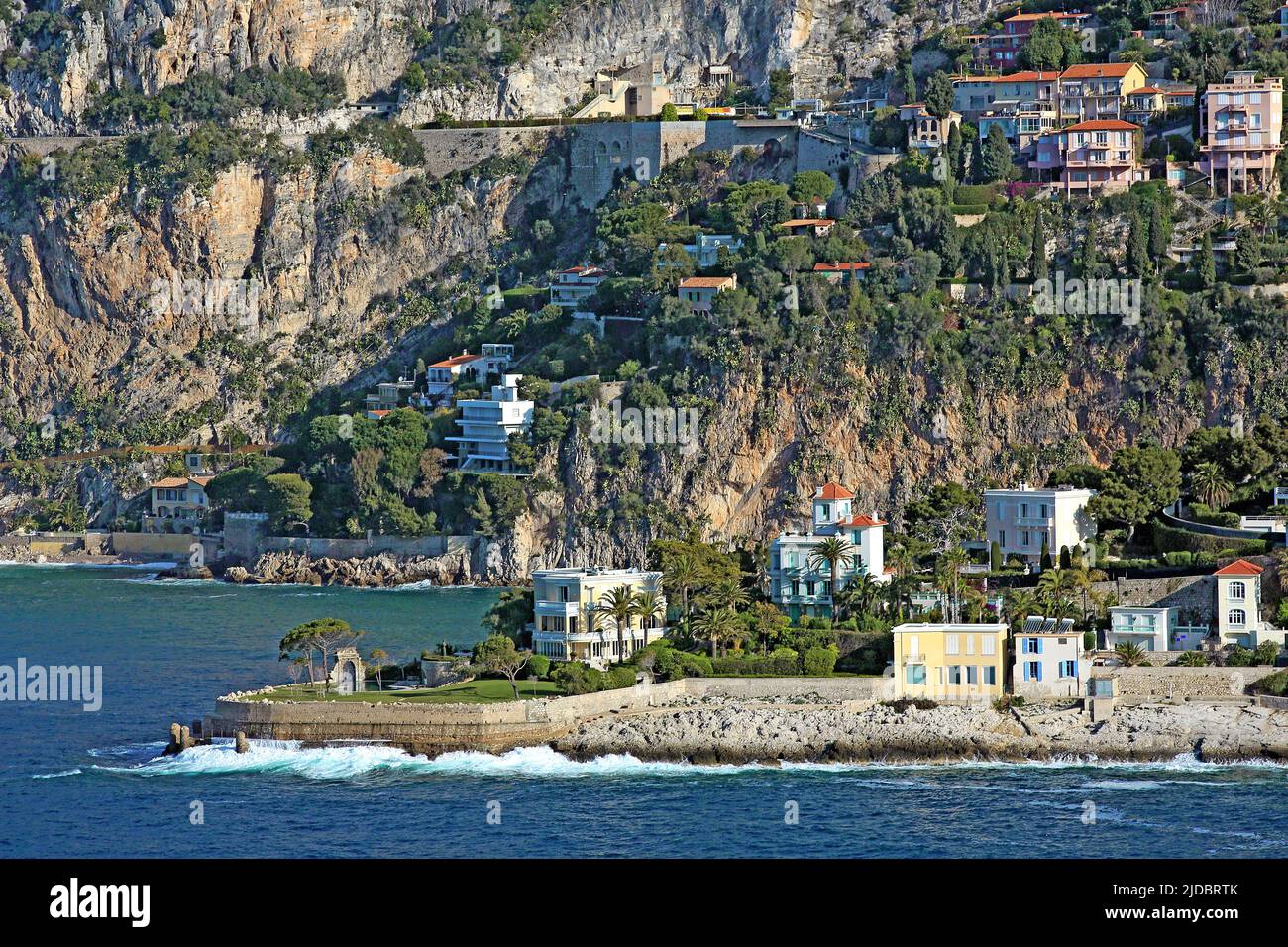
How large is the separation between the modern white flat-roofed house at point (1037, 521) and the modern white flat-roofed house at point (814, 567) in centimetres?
431

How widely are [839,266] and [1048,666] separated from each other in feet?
127

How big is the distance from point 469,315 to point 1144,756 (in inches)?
2226

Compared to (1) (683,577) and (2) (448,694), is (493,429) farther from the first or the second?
(2) (448,694)

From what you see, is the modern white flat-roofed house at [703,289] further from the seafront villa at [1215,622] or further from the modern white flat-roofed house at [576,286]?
the seafront villa at [1215,622]

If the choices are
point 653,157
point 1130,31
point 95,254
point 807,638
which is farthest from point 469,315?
point 807,638

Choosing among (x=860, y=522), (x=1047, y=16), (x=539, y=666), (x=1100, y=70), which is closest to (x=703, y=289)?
(x=1100, y=70)

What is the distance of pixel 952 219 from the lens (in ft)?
275

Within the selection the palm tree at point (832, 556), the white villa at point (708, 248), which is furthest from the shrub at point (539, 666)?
the white villa at point (708, 248)

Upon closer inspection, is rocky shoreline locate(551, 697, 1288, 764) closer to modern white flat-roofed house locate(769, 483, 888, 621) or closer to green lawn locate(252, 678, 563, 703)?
green lawn locate(252, 678, 563, 703)

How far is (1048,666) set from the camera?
155ft

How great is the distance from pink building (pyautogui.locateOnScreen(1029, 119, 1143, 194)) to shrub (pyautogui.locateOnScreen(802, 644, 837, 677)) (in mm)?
40699

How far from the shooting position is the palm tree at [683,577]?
5303 centimetres

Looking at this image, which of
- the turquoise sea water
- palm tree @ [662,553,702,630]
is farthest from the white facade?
palm tree @ [662,553,702,630]

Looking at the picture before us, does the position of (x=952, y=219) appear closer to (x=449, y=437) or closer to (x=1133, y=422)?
(x=1133, y=422)
